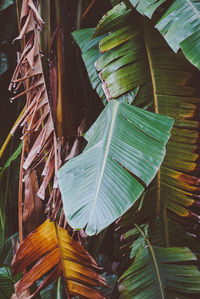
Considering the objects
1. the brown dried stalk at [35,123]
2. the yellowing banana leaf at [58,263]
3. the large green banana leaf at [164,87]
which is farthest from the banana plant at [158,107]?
the brown dried stalk at [35,123]

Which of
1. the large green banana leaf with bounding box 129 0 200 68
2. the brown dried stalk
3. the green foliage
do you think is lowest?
the green foliage

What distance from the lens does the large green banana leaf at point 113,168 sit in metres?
0.63

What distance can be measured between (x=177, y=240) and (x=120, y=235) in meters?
0.20

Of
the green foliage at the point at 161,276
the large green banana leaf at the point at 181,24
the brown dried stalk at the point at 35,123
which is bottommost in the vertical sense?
the green foliage at the point at 161,276

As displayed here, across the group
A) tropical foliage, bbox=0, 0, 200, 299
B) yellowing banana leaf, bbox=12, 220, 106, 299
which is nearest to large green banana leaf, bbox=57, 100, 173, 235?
tropical foliage, bbox=0, 0, 200, 299

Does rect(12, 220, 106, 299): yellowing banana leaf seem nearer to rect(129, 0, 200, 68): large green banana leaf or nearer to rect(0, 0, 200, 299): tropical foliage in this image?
rect(0, 0, 200, 299): tropical foliage

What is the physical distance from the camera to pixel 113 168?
2.26 feet

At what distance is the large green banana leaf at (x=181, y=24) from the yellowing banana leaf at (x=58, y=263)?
61cm

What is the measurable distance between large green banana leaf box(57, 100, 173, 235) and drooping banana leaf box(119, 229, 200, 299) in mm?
353

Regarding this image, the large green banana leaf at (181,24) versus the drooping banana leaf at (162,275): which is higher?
the large green banana leaf at (181,24)

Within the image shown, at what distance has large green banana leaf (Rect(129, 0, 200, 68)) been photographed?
80cm

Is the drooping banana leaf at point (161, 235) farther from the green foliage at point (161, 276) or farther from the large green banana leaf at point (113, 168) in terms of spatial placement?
the large green banana leaf at point (113, 168)

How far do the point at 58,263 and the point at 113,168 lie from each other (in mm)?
413

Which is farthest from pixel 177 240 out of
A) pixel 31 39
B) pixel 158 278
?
pixel 31 39
